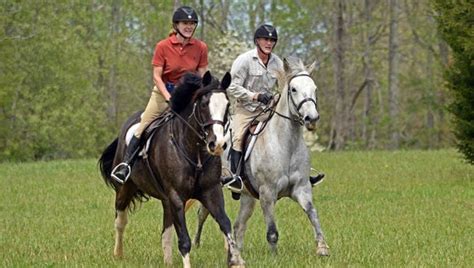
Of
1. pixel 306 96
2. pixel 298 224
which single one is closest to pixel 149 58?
pixel 298 224

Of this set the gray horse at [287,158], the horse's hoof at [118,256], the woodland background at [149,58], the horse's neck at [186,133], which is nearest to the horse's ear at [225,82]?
the horse's neck at [186,133]

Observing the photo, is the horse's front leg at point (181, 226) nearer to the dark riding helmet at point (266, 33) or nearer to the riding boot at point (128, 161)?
the riding boot at point (128, 161)

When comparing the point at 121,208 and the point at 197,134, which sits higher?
the point at 197,134

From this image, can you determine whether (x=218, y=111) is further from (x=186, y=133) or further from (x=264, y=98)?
(x=264, y=98)

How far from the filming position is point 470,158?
2298 cm

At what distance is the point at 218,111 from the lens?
8.95m

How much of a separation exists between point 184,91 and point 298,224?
5.53 metres

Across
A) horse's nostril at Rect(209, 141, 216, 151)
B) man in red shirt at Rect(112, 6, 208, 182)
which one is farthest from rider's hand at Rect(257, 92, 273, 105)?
horse's nostril at Rect(209, 141, 216, 151)

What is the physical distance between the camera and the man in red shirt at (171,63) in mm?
10477

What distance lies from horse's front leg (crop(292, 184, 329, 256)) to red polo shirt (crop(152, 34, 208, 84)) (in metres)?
1.87

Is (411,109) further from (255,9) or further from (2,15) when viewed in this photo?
(2,15)

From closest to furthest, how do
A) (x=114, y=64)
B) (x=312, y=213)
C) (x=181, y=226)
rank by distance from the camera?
(x=181, y=226) → (x=312, y=213) → (x=114, y=64)

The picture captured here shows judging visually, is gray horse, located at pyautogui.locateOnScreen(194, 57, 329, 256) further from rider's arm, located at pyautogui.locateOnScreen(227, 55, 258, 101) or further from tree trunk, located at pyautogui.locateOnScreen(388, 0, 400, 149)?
tree trunk, located at pyautogui.locateOnScreen(388, 0, 400, 149)

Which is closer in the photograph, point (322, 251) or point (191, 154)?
point (191, 154)
